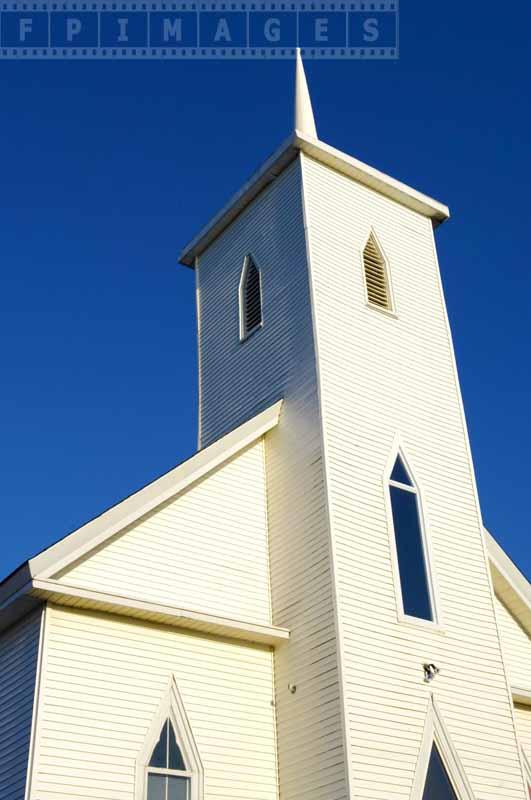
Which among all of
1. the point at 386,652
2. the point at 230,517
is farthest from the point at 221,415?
the point at 386,652

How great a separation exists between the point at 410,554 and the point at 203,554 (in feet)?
11.2

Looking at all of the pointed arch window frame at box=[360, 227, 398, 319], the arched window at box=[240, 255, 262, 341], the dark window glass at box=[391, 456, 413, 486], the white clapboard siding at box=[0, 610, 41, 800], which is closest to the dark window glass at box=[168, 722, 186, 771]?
the white clapboard siding at box=[0, 610, 41, 800]

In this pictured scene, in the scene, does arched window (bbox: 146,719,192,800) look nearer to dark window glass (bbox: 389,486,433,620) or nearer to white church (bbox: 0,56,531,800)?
white church (bbox: 0,56,531,800)

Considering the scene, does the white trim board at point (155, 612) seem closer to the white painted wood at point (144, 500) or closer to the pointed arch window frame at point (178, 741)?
the white painted wood at point (144, 500)

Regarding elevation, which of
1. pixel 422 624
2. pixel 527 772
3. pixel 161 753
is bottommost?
pixel 161 753

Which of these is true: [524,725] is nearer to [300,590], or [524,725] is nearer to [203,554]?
[300,590]

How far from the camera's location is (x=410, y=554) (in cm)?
1602

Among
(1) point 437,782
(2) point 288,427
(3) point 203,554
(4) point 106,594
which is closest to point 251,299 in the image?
(2) point 288,427

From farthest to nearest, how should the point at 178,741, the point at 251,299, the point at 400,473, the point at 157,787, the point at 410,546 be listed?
the point at 251,299
the point at 400,473
the point at 410,546
the point at 178,741
the point at 157,787

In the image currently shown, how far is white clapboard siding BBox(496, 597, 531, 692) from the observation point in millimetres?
17416

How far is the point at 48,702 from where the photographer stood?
496 inches

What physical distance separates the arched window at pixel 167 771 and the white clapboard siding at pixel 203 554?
Result: 1.87 m

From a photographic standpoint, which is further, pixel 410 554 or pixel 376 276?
pixel 376 276

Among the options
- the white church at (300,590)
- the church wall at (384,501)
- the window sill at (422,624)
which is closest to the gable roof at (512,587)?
the white church at (300,590)
